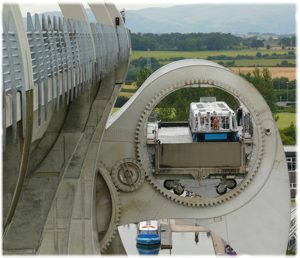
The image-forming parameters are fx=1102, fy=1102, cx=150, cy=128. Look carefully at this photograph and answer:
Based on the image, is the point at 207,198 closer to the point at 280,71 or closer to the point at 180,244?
the point at 180,244

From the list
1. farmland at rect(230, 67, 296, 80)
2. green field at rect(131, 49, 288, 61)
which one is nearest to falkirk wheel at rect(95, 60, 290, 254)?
farmland at rect(230, 67, 296, 80)

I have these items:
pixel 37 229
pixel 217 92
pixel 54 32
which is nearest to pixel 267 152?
pixel 37 229

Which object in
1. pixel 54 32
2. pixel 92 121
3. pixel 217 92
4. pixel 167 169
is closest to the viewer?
pixel 54 32

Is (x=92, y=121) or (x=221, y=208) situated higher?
(x=92, y=121)

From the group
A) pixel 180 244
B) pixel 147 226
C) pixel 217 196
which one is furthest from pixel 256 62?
pixel 217 196

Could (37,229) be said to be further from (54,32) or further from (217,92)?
(217,92)

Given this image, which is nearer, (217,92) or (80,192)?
(80,192)
